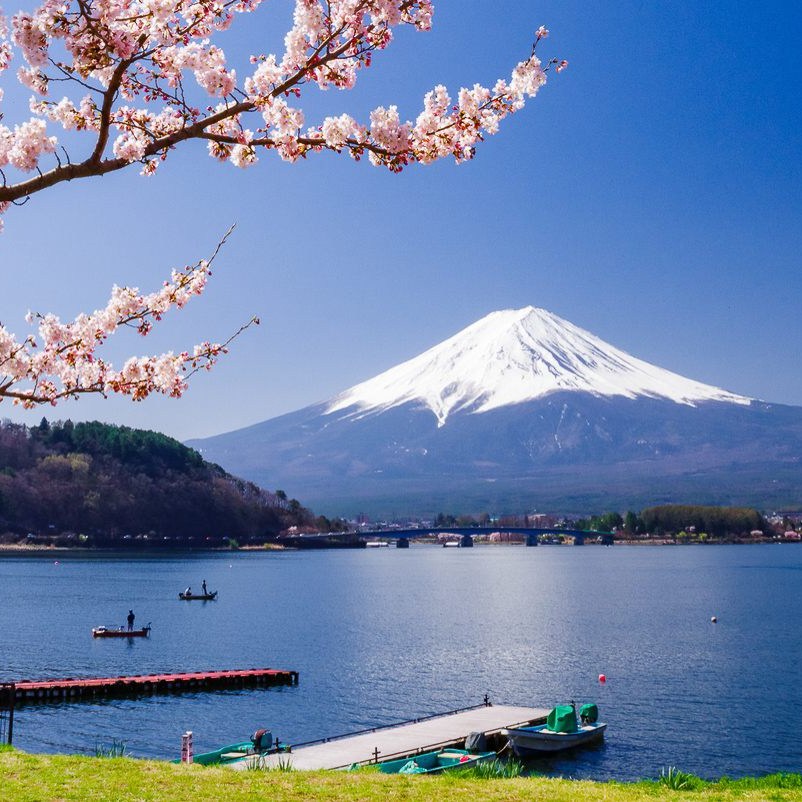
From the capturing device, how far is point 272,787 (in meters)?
15.0

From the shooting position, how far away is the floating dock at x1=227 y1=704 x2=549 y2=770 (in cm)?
2902

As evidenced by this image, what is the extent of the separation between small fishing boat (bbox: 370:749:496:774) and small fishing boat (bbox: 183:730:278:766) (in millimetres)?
3889

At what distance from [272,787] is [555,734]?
2186 centimetres

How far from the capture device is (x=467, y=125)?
33.4 feet

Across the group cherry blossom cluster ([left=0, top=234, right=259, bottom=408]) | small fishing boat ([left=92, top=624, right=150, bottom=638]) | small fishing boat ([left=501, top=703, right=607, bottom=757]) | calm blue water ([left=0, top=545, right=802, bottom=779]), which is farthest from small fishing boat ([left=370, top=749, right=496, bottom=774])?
small fishing boat ([left=92, top=624, right=150, bottom=638])

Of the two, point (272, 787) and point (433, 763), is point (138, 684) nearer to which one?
point (433, 763)

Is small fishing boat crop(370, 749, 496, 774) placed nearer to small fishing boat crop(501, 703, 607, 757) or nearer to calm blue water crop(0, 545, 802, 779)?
small fishing boat crop(501, 703, 607, 757)

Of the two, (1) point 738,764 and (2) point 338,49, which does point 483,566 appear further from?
(2) point 338,49

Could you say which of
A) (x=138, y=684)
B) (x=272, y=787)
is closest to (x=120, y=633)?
(x=138, y=684)

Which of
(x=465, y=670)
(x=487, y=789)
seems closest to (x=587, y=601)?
(x=465, y=670)

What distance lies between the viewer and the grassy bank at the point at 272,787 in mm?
14117

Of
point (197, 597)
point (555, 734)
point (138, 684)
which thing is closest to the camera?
point (555, 734)

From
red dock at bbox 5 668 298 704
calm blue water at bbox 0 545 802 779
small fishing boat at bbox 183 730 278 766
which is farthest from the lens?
red dock at bbox 5 668 298 704

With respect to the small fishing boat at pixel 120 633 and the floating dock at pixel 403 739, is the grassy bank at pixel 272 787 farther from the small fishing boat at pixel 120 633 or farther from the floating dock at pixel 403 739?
the small fishing boat at pixel 120 633
